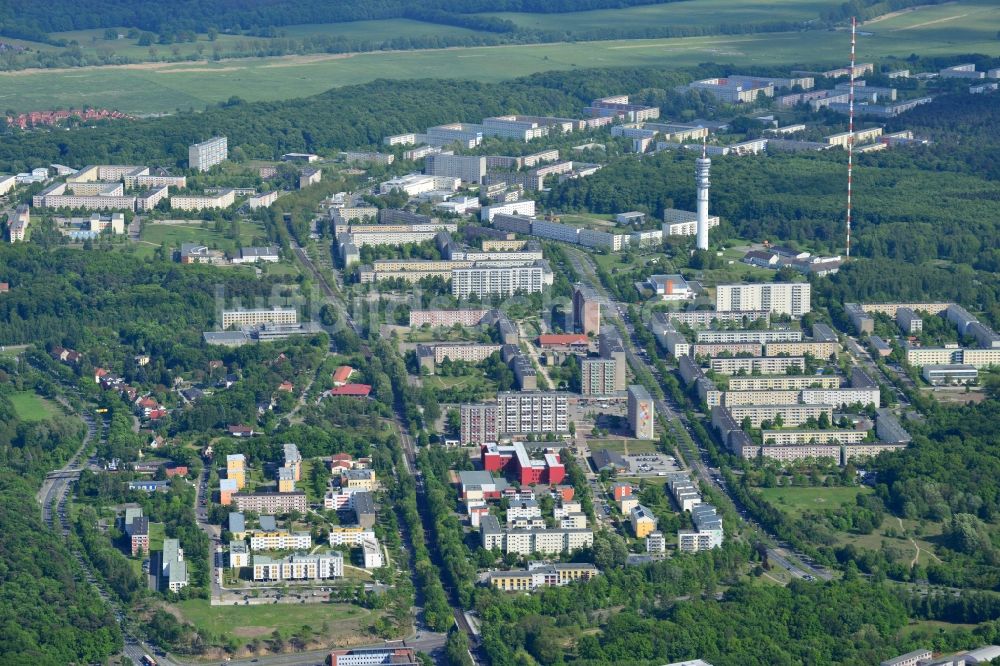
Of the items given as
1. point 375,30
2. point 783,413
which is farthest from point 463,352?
point 375,30

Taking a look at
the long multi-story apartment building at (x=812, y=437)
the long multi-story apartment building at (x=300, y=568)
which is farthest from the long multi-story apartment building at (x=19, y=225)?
the long multi-story apartment building at (x=300, y=568)

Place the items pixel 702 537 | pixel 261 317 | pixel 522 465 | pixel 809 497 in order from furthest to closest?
pixel 261 317
pixel 522 465
pixel 809 497
pixel 702 537

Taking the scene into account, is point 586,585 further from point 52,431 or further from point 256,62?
point 256,62

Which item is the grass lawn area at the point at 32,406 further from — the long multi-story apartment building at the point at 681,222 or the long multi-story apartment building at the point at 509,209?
the long multi-story apartment building at the point at 681,222

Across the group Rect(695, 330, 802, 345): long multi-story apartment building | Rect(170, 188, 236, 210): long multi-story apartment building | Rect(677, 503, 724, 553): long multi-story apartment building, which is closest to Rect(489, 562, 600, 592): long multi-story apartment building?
Rect(677, 503, 724, 553): long multi-story apartment building

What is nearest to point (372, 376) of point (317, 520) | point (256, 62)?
point (317, 520)

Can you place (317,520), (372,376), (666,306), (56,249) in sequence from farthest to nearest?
1. (56,249)
2. (666,306)
3. (372,376)
4. (317,520)

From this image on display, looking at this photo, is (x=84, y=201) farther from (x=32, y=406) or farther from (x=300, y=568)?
(x=300, y=568)
